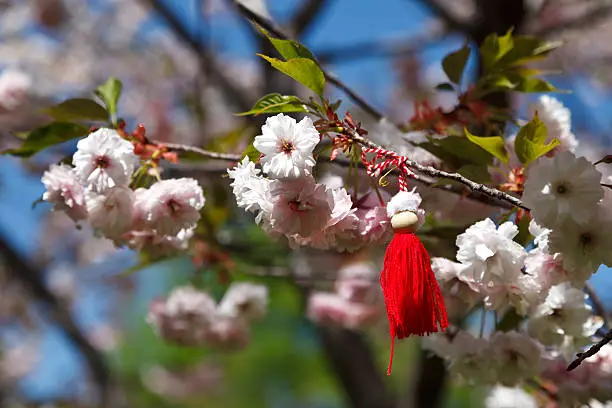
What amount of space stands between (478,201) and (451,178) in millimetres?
268

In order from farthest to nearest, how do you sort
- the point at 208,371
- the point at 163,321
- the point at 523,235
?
the point at 208,371, the point at 163,321, the point at 523,235

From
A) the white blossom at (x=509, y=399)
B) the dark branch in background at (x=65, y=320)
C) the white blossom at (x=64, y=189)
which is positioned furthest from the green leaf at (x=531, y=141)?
the dark branch in background at (x=65, y=320)

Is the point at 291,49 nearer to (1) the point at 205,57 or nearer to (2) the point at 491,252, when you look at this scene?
(2) the point at 491,252

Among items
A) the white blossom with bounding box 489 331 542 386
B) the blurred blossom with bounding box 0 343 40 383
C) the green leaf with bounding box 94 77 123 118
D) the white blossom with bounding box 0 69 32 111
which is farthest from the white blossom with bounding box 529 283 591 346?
the blurred blossom with bounding box 0 343 40 383

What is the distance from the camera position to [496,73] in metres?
1.23

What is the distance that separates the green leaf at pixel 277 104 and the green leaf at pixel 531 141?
311mm

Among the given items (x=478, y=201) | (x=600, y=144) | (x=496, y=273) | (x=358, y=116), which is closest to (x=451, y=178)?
(x=496, y=273)

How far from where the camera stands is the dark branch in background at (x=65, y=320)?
10.5 ft

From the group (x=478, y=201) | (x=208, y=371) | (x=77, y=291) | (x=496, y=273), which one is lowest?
(x=496, y=273)

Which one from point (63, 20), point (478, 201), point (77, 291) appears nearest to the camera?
point (478, 201)

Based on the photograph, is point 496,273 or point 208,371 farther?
point 208,371

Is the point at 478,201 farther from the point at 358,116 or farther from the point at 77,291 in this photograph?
the point at 77,291

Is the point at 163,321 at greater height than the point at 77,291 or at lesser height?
lesser

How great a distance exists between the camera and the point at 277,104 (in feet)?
3.17
